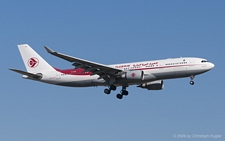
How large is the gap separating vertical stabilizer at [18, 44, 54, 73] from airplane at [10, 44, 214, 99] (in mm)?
27

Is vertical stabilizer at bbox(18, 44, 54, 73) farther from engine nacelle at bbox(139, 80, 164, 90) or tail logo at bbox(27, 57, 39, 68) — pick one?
engine nacelle at bbox(139, 80, 164, 90)

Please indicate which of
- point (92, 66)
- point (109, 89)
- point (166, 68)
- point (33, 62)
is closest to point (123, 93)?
point (109, 89)

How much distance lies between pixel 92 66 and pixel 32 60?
1173 cm

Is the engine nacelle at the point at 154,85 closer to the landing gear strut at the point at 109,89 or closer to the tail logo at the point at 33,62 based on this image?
the landing gear strut at the point at 109,89

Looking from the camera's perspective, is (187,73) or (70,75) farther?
(70,75)

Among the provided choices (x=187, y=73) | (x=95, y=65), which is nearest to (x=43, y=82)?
(x=95, y=65)

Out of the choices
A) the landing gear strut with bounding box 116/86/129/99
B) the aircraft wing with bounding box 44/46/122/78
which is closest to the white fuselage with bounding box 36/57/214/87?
the aircraft wing with bounding box 44/46/122/78

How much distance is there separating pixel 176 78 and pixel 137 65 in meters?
5.10

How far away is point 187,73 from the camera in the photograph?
5847cm

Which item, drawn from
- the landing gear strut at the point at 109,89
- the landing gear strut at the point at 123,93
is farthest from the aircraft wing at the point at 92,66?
the landing gear strut at the point at 123,93

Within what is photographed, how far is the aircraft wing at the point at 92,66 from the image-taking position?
55969 mm

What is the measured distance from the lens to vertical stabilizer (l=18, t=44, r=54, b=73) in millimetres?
66312

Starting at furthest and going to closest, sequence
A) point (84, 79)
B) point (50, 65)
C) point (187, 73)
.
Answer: point (50, 65)
point (84, 79)
point (187, 73)

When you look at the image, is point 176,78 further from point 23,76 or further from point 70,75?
point 23,76
